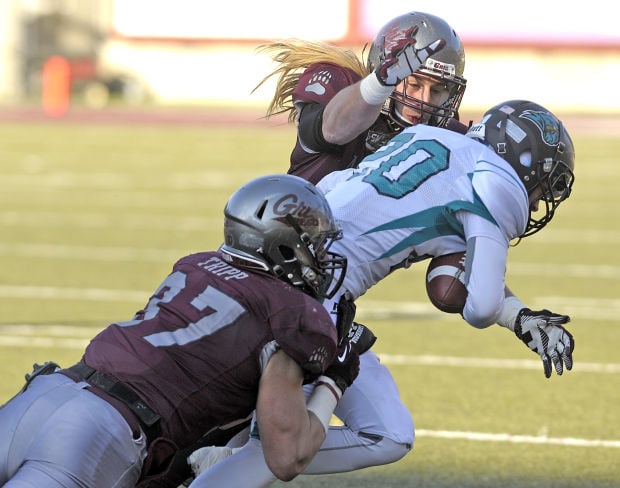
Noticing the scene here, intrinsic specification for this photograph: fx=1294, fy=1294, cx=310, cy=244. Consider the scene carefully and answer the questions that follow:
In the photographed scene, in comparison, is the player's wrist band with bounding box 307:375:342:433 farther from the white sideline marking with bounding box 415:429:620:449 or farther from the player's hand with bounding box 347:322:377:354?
the white sideline marking with bounding box 415:429:620:449

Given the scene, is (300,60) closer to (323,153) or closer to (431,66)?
(323,153)

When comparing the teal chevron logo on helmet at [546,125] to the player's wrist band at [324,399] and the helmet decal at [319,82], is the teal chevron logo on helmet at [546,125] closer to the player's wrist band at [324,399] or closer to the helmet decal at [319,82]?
the helmet decal at [319,82]

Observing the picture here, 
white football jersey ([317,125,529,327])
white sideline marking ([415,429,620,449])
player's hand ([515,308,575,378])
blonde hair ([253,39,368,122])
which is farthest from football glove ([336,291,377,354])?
white sideline marking ([415,429,620,449])

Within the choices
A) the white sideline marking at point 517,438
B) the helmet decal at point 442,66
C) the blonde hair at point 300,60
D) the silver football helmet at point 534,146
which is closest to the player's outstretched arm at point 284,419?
the silver football helmet at point 534,146

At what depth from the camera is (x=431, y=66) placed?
4566 mm

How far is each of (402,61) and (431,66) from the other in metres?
0.44

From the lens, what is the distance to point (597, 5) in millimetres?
32531

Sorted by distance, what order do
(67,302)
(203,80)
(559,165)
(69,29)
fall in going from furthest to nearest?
(69,29)
(203,80)
(67,302)
(559,165)

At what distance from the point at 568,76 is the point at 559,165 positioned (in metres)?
30.1

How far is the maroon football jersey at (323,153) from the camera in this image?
466 cm

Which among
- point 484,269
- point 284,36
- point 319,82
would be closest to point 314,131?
point 319,82

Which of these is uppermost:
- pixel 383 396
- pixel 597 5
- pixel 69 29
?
pixel 383 396

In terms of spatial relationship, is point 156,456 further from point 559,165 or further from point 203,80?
point 203,80

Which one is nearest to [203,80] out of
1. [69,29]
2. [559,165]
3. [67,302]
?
[69,29]
